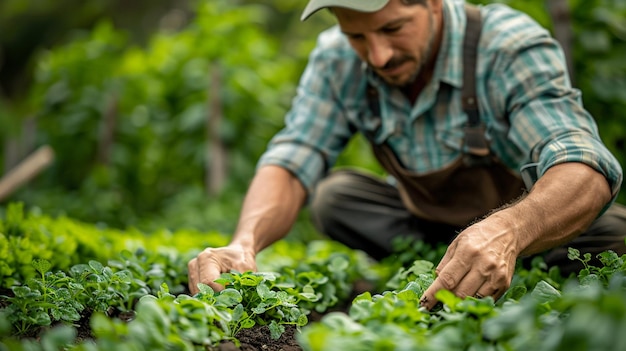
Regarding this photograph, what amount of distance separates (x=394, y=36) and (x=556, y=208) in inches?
34.2

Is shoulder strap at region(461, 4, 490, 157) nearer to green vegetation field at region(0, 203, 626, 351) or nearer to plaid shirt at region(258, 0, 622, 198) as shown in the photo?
plaid shirt at region(258, 0, 622, 198)

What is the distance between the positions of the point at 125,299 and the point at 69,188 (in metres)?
4.68

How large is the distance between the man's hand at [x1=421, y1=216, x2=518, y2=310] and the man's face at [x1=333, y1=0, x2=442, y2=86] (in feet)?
2.99

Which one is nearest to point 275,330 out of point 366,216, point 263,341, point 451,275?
point 263,341

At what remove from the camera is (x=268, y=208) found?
2.80m

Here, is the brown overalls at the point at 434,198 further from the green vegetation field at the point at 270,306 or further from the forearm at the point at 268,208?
the forearm at the point at 268,208

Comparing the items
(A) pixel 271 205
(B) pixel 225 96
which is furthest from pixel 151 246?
(B) pixel 225 96

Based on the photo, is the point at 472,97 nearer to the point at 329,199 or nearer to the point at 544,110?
the point at 544,110

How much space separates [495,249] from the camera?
6.23 ft

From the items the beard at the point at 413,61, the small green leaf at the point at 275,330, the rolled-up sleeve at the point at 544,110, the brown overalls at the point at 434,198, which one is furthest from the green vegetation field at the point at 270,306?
the beard at the point at 413,61

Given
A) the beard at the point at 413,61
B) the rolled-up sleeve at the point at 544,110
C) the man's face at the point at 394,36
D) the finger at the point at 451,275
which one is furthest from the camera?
the beard at the point at 413,61

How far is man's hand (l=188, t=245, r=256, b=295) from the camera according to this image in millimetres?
2250

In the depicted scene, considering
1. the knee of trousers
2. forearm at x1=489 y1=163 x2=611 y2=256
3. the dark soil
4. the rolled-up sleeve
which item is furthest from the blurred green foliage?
forearm at x1=489 y1=163 x2=611 y2=256

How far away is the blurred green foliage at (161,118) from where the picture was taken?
5688 millimetres
